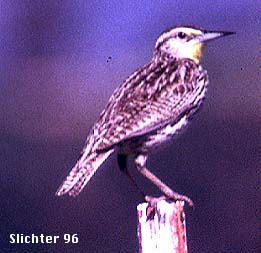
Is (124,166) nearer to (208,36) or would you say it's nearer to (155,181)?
(155,181)

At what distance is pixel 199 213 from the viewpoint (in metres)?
2.27

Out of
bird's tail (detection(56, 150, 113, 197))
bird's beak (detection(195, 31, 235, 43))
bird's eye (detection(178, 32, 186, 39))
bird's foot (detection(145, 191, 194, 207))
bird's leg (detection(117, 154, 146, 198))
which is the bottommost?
bird's foot (detection(145, 191, 194, 207))

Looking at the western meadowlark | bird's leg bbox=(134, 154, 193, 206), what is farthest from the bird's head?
bird's leg bbox=(134, 154, 193, 206)

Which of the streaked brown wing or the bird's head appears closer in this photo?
the streaked brown wing

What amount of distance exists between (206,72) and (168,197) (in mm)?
449

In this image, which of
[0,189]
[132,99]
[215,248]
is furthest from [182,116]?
[0,189]

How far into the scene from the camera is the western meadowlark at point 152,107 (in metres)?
2.18

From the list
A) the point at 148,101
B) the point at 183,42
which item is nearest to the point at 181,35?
the point at 183,42

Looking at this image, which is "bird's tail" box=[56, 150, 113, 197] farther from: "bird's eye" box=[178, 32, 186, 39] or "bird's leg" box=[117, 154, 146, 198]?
"bird's eye" box=[178, 32, 186, 39]

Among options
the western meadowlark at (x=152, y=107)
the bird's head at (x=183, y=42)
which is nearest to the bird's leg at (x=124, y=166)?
the western meadowlark at (x=152, y=107)

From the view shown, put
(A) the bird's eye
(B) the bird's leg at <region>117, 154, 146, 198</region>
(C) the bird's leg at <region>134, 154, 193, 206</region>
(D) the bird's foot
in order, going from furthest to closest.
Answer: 1. (A) the bird's eye
2. (B) the bird's leg at <region>117, 154, 146, 198</region>
3. (C) the bird's leg at <region>134, 154, 193, 206</region>
4. (D) the bird's foot

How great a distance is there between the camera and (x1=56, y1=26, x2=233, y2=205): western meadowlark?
2176 mm

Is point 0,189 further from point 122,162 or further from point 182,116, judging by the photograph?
point 182,116

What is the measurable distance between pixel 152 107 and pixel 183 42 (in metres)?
0.26
